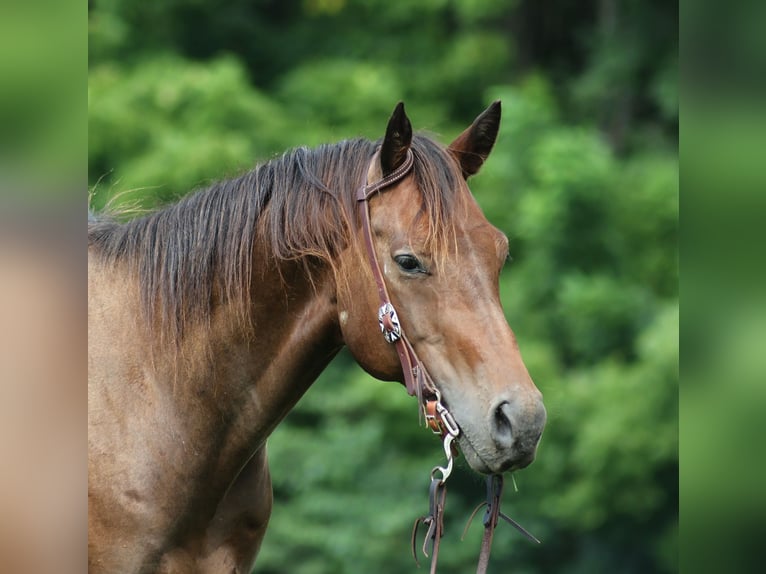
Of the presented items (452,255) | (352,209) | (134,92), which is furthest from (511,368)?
(134,92)

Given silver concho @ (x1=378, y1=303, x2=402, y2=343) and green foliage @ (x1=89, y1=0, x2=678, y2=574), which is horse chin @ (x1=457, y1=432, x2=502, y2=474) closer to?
silver concho @ (x1=378, y1=303, x2=402, y2=343)

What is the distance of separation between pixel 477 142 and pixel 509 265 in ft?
18.9

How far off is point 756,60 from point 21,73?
65 centimetres

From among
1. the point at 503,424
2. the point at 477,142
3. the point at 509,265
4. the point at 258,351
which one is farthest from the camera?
the point at 509,265

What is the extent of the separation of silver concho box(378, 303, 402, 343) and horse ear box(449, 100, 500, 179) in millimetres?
500

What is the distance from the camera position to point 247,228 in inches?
96.6

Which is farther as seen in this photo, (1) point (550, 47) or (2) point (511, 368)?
(1) point (550, 47)

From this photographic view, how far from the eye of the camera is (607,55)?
9.19 meters

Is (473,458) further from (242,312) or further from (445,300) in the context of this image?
(242,312)

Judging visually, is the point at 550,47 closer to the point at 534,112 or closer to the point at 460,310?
the point at 534,112

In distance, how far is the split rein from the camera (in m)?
2.19

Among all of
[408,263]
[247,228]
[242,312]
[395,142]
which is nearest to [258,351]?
[242,312]

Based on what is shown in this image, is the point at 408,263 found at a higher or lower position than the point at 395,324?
higher

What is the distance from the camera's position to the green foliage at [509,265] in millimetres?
7531
